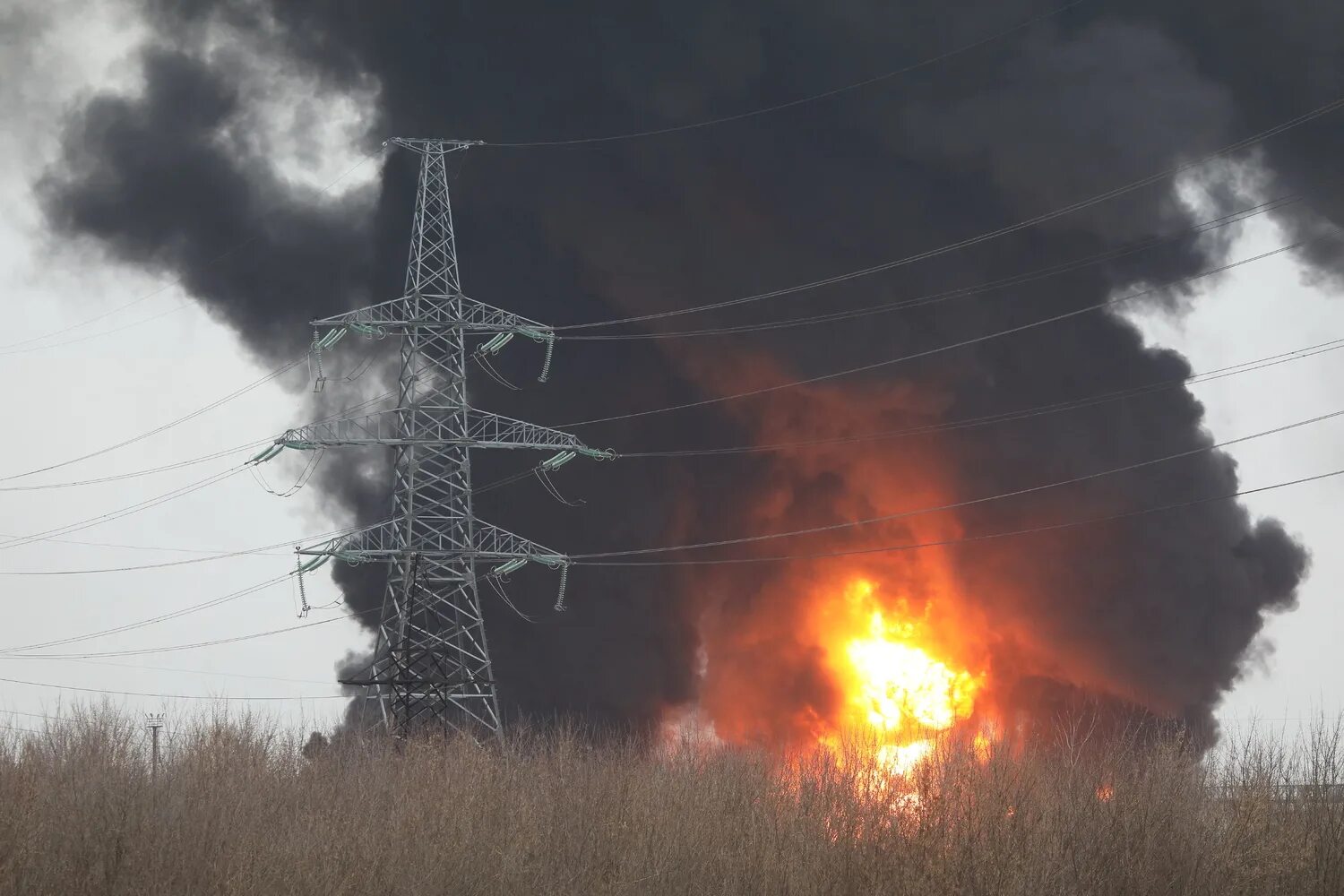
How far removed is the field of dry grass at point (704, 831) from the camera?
29969 mm

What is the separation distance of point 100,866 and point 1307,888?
22115mm

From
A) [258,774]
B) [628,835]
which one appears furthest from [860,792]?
[258,774]

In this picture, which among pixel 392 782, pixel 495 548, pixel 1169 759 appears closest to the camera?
pixel 1169 759

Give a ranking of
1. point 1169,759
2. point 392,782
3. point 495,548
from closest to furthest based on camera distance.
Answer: point 1169,759 → point 392,782 → point 495,548

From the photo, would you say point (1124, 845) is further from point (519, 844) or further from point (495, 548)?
point (495, 548)

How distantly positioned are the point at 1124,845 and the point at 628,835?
952 cm

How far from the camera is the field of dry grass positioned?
29969 millimetres

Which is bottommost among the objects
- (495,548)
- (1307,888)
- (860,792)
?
(1307,888)

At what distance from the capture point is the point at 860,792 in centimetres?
3262

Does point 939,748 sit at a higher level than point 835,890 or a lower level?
higher

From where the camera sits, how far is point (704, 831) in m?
32.7

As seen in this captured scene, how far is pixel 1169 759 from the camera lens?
32.1 m

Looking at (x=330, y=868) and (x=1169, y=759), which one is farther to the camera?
(x=1169, y=759)

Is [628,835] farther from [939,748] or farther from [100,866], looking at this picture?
[100,866]
